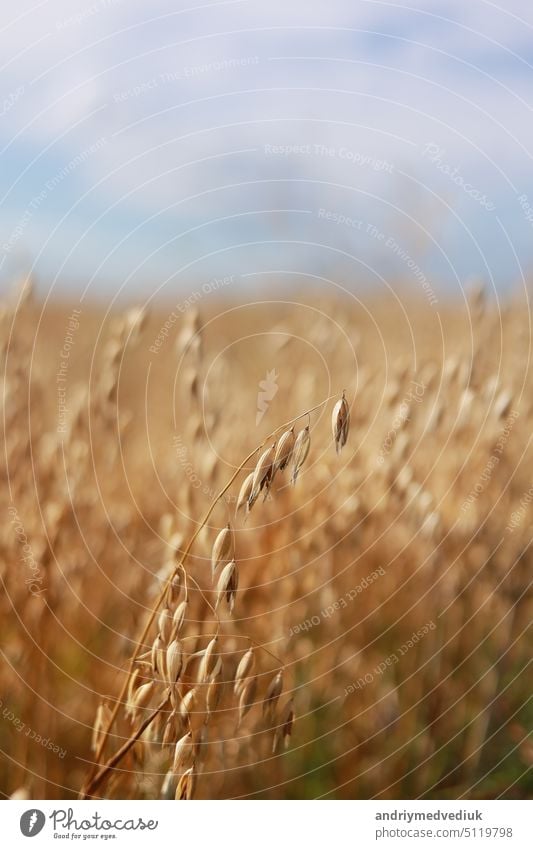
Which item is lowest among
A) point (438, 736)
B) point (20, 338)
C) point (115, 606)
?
point (438, 736)

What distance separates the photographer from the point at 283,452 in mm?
701

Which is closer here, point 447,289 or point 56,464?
point 56,464

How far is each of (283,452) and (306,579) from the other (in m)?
0.47

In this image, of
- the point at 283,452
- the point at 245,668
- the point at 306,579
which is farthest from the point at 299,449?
the point at 306,579

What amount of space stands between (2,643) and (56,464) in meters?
0.27

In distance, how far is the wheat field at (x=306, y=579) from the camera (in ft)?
3.31

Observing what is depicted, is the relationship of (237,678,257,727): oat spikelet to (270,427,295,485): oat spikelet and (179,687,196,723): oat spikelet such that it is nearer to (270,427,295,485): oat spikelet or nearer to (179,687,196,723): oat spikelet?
(179,687,196,723): oat spikelet

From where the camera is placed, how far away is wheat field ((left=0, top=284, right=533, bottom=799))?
1.01 meters

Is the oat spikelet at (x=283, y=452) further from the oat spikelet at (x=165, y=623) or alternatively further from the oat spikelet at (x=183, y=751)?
the oat spikelet at (x=183, y=751)

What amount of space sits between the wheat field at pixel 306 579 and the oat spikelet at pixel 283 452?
187 millimetres

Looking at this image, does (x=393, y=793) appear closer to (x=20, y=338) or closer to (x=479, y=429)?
(x=479, y=429)

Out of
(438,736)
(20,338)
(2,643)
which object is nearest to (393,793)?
(438,736)

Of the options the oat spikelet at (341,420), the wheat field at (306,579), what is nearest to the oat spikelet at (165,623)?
the wheat field at (306,579)

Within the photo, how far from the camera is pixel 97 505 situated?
1219mm
